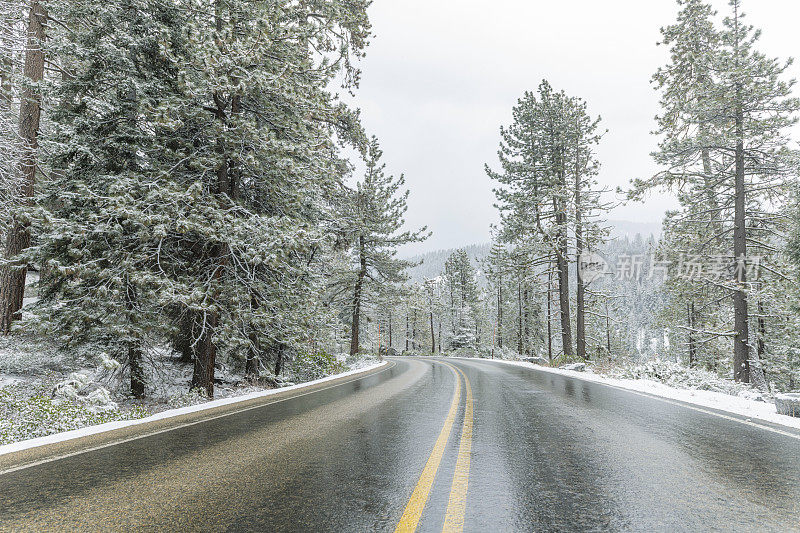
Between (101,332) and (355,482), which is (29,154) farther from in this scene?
(355,482)

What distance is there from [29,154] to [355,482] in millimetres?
14291

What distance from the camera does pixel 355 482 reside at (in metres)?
3.27

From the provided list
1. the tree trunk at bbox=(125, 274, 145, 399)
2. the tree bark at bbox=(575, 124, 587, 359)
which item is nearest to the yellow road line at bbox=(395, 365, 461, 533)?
the tree trunk at bbox=(125, 274, 145, 399)

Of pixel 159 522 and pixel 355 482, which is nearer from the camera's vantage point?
pixel 159 522

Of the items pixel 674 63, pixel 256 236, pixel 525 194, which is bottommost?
pixel 256 236

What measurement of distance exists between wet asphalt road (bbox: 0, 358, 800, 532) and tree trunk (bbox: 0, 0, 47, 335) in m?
9.26

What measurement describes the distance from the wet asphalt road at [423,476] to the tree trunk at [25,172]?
9.26m

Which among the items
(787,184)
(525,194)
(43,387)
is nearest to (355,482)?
(43,387)

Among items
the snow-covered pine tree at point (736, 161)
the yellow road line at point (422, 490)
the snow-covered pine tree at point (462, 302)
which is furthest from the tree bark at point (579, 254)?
the snow-covered pine tree at point (462, 302)

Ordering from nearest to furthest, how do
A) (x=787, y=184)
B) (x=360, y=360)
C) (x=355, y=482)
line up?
1. (x=355, y=482)
2. (x=787, y=184)
3. (x=360, y=360)

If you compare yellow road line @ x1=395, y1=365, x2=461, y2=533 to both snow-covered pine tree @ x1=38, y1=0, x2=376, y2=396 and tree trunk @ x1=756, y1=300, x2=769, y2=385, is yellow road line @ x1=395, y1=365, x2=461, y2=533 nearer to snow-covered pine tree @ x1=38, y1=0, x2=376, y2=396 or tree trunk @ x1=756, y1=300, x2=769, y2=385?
snow-covered pine tree @ x1=38, y1=0, x2=376, y2=396

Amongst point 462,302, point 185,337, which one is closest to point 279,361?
point 185,337

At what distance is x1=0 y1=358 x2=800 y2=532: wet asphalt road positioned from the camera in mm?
2580

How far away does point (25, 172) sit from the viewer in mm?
11281
